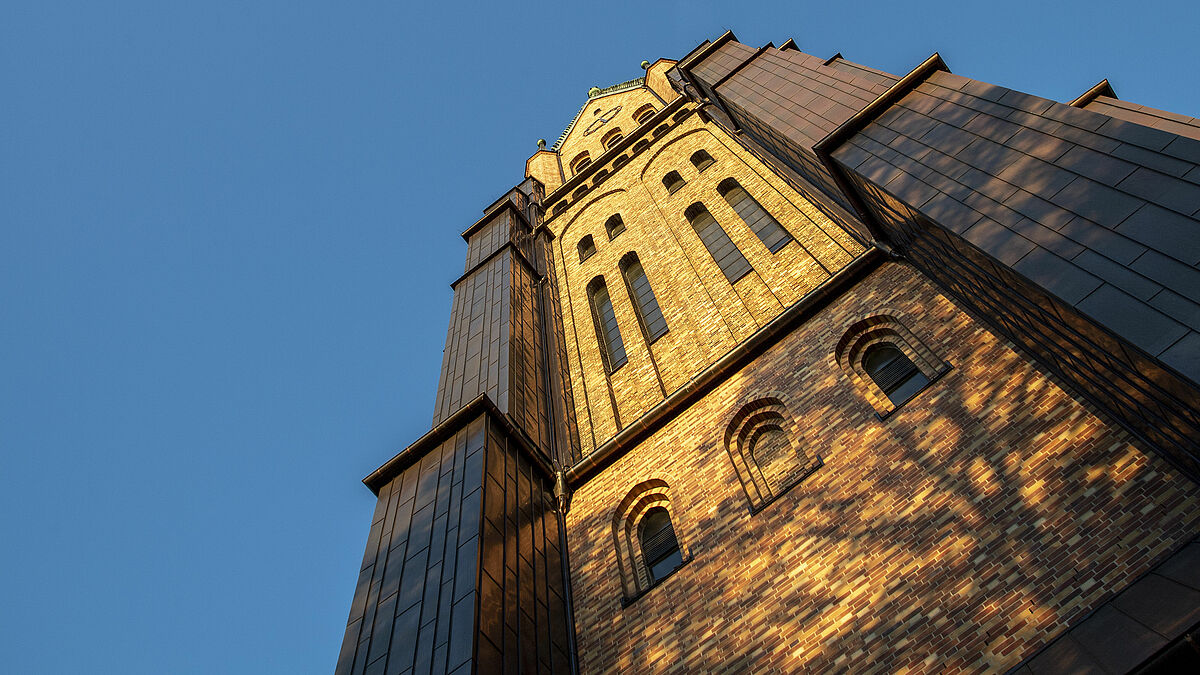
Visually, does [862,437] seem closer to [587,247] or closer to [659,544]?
[659,544]

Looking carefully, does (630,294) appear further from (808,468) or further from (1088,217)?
(1088,217)

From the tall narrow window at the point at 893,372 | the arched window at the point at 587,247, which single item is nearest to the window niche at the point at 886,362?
the tall narrow window at the point at 893,372

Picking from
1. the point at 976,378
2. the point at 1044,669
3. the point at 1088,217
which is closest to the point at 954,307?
the point at 976,378

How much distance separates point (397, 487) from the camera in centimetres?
1370

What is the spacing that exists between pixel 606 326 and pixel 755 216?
4.00 metres

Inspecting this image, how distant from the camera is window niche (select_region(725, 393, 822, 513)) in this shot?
11.0 metres

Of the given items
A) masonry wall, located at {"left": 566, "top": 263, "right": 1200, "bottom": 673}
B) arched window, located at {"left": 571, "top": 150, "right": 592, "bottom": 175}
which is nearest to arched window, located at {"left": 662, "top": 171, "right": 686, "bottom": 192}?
arched window, located at {"left": 571, "top": 150, "right": 592, "bottom": 175}

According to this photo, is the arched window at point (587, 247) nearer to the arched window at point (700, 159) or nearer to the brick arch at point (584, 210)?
the brick arch at point (584, 210)

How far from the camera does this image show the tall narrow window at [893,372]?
35.5 feet

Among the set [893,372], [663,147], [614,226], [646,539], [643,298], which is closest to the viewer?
[893,372]

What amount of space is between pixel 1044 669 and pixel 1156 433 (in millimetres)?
2300

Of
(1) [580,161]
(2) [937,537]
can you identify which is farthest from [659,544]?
(1) [580,161]

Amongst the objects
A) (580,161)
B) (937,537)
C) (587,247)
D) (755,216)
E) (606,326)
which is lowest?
(937,537)

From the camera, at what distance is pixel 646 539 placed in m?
12.4
